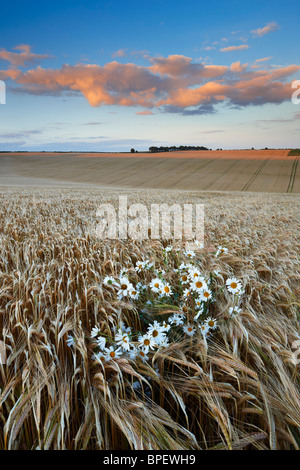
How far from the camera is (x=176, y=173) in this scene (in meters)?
46.4

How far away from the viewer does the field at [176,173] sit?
37281 mm

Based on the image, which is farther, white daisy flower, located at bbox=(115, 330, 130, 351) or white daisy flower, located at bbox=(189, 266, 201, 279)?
white daisy flower, located at bbox=(189, 266, 201, 279)

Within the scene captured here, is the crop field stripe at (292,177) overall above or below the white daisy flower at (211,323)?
above

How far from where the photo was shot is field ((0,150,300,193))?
37.3m

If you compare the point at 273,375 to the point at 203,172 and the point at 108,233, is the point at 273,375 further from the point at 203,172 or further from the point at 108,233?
the point at 203,172

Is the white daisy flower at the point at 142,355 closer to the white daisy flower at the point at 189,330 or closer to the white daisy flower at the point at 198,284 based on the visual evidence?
the white daisy flower at the point at 189,330

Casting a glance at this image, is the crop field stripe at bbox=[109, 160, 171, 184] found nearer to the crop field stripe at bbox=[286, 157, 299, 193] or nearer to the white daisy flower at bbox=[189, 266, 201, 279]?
the crop field stripe at bbox=[286, 157, 299, 193]

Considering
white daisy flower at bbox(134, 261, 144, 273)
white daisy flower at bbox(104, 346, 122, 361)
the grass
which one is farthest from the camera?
white daisy flower at bbox(134, 261, 144, 273)

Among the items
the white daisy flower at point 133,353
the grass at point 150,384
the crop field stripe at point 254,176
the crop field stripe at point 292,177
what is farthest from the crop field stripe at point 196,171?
the white daisy flower at point 133,353

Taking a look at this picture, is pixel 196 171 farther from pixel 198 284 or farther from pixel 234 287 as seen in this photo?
pixel 198 284

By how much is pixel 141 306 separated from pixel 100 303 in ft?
1.28

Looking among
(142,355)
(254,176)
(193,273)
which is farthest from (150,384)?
(254,176)

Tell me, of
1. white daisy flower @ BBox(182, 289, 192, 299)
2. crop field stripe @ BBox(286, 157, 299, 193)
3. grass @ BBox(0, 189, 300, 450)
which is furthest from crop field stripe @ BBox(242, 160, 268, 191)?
grass @ BBox(0, 189, 300, 450)
